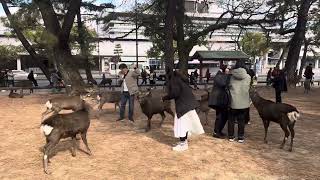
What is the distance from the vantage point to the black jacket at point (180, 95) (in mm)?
8117

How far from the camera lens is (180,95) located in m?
8.20

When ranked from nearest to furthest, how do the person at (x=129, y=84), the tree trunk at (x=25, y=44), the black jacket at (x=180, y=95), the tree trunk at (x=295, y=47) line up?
the black jacket at (x=180, y=95) < the person at (x=129, y=84) < the tree trunk at (x=25, y=44) < the tree trunk at (x=295, y=47)

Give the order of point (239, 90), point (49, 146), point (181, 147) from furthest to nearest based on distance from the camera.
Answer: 1. point (239, 90)
2. point (181, 147)
3. point (49, 146)

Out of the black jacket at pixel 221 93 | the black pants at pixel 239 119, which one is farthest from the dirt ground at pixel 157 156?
the black jacket at pixel 221 93

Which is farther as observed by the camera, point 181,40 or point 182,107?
point 181,40

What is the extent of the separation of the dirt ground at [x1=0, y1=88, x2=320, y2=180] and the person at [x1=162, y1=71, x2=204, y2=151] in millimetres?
453

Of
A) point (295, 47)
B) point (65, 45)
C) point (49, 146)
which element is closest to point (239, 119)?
point (49, 146)

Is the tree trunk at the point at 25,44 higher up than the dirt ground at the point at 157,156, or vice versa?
the tree trunk at the point at 25,44

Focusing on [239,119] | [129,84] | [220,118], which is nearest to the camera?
[239,119]

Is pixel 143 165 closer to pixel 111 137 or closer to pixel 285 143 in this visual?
pixel 111 137

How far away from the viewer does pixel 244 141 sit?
30.2 feet

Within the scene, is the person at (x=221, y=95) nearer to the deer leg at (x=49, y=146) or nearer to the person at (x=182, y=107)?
the person at (x=182, y=107)

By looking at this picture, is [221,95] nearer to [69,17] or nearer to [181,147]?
[181,147]

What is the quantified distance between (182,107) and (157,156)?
107 cm
